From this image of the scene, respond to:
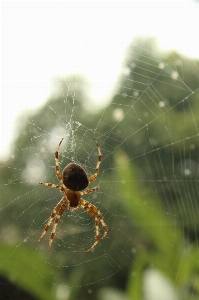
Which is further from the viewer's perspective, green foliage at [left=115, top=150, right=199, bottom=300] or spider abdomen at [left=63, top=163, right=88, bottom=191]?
spider abdomen at [left=63, top=163, right=88, bottom=191]

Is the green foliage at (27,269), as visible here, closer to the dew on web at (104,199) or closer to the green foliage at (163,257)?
the dew on web at (104,199)

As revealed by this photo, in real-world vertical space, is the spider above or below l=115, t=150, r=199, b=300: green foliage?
below

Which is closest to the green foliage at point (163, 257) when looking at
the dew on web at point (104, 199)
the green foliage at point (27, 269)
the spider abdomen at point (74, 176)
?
the dew on web at point (104, 199)

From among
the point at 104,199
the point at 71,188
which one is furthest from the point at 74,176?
the point at 104,199

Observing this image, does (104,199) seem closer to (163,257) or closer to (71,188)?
(71,188)

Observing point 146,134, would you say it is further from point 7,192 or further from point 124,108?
point 7,192

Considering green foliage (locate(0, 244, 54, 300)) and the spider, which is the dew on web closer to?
green foliage (locate(0, 244, 54, 300))

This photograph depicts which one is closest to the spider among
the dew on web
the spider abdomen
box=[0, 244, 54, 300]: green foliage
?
the spider abdomen

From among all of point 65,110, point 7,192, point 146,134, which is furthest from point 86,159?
point 146,134

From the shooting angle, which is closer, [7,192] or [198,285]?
[198,285]
